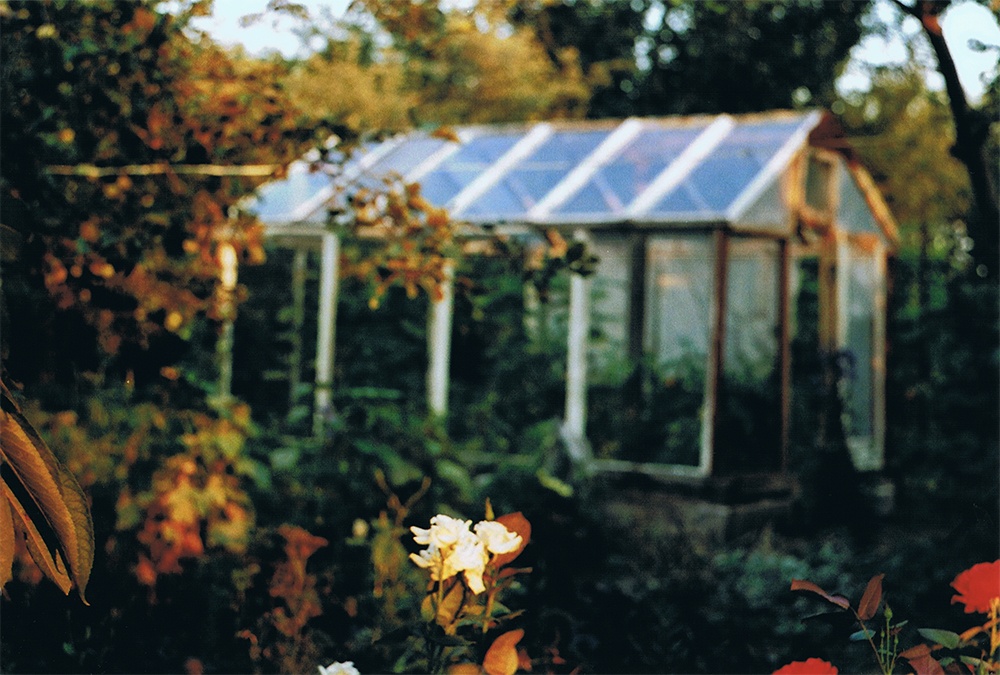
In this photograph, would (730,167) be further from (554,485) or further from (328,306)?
(554,485)

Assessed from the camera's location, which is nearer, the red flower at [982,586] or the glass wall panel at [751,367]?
the red flower at [982,586]

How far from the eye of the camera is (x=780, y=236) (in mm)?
8867

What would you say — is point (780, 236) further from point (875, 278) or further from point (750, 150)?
point (875, 278)

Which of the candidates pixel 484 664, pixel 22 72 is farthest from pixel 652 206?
pixel 484 664

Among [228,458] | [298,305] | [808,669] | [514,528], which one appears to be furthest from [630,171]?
[808,669]

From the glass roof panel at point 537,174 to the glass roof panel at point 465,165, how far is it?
255 millimetres

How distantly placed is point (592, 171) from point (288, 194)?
242 cm

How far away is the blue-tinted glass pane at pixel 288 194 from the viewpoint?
899cm

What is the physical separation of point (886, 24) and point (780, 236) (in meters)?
4.13

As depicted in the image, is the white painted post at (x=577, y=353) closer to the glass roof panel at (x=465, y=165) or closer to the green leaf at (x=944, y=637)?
the glass roof panel at (x=465, y=165)

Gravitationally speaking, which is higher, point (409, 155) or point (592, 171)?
point (409, 155)

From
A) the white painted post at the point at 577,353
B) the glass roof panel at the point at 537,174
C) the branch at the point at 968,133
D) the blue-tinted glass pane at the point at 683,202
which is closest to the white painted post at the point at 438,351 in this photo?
the glass roof panel at the point at 537,174

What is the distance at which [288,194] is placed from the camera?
9.30 metres

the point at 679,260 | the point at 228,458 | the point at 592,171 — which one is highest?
the point at 592,171
